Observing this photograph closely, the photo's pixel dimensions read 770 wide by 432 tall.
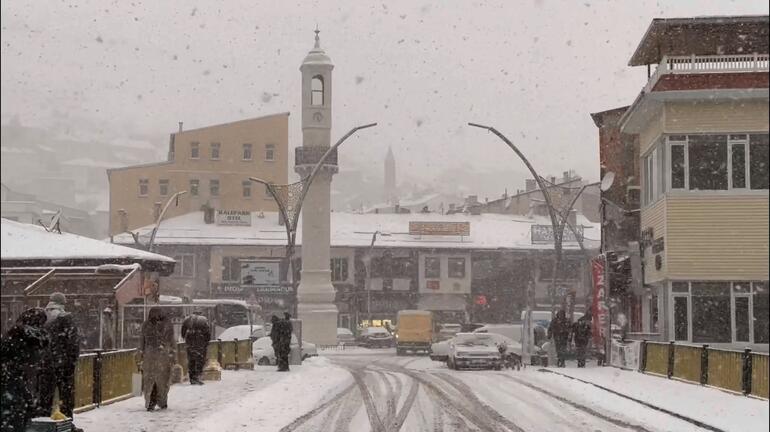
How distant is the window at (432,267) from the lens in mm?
75500

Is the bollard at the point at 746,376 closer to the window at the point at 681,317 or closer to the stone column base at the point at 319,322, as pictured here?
the window at the point at 681,317

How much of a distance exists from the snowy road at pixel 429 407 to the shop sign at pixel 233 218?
4679 cm

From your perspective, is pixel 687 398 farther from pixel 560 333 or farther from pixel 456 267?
pixel 456 267

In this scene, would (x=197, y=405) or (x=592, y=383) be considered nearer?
(x=197, y=405)

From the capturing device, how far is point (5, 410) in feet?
30.6

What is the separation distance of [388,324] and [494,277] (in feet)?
29.3

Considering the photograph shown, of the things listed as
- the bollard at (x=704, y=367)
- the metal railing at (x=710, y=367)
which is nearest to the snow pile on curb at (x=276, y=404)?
the metal railing at (x=710, y=367)

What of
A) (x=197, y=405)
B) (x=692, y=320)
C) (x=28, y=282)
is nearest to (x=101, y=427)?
(x=28, y=282)

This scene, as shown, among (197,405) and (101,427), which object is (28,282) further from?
(197,405)

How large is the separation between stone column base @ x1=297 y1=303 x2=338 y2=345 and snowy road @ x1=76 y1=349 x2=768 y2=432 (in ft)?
116

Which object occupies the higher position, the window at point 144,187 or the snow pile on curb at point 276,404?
the window at point 144,187

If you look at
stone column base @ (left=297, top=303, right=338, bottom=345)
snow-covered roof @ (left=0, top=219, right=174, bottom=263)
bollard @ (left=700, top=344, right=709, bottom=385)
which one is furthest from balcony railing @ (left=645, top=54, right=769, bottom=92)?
stone column base @ (left=297, top=303, right=338, bottom=345)

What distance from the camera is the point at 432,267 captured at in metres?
75.7

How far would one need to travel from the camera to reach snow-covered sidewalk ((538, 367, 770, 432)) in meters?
15.7
